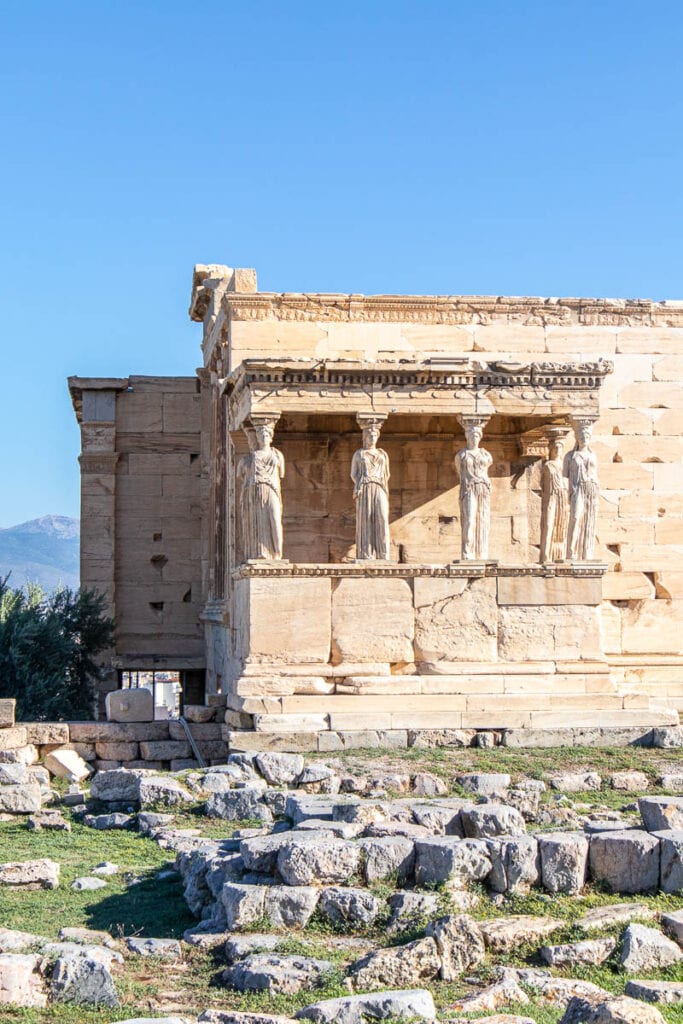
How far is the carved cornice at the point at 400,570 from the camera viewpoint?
16.2 m

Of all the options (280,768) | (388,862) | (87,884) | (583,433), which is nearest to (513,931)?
(388,862)

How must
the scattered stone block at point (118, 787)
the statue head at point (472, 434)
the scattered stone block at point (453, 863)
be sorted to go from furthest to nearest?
1. the statue head at point (472, 434)
2. the scattered stone block at point (118, 787)
3. the scattered stone block at point (453, 863)

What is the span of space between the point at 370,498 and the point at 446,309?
3.37 m

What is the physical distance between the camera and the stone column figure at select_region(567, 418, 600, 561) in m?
16.8

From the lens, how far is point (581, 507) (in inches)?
664

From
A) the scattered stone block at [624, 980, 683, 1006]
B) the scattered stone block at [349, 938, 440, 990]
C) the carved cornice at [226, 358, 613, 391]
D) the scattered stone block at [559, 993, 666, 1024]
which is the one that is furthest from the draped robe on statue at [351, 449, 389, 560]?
the scattered stone block at [559, 993, 666, 1024]

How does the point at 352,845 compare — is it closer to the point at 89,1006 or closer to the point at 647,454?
the point at 89,1006

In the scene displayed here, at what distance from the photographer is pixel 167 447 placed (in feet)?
78.7

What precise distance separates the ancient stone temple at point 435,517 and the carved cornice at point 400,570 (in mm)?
24

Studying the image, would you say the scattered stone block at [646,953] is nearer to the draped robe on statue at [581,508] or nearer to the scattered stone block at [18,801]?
the scattered stone block at [18,801]

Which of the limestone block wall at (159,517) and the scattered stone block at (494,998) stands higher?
the limestone block wall at (159,517)

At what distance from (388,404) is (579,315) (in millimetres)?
3751

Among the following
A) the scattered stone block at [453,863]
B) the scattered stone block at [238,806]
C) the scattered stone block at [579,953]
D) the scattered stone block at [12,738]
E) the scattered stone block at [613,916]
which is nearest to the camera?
the scattered stone block at [579,953]

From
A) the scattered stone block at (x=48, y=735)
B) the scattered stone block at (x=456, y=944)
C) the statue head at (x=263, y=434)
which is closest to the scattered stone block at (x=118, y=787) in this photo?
the scattered stone block at (x=48, y=735)
